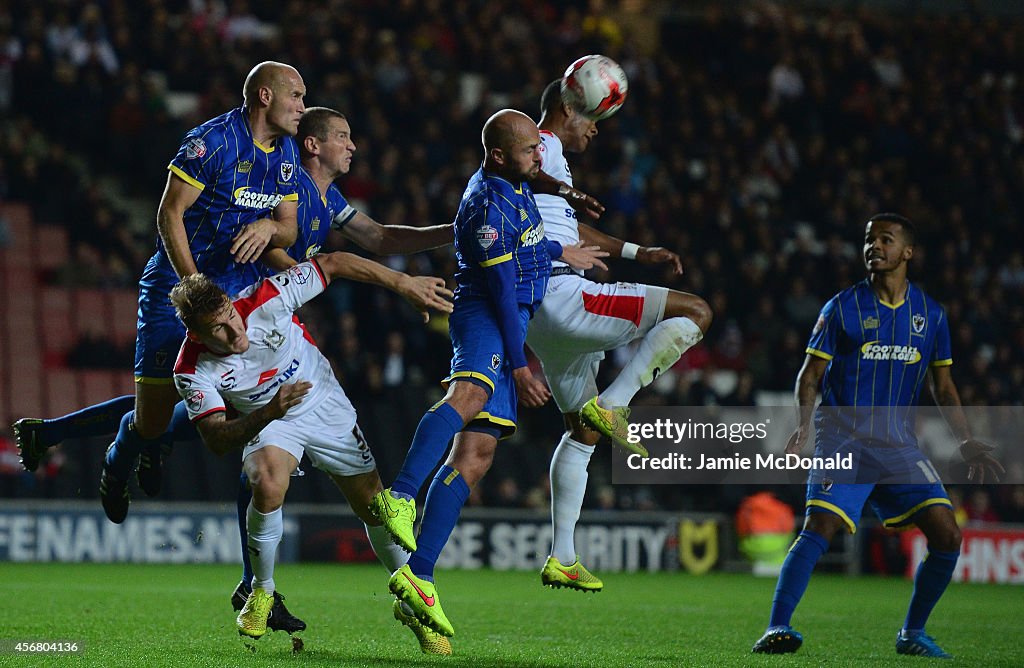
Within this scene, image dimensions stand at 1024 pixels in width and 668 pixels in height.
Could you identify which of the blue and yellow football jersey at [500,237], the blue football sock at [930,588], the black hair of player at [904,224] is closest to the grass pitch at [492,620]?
the blue football sock at [930,588]

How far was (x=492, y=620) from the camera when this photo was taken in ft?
28.6

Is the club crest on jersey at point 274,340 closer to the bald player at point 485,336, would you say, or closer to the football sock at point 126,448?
the bald player at point 485,336

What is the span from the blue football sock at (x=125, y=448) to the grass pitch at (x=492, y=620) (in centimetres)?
86

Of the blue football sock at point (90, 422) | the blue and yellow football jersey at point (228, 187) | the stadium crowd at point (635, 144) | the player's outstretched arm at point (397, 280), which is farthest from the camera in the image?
the stadium crowd at point (635, 144)

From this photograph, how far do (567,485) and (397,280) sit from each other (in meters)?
1.67

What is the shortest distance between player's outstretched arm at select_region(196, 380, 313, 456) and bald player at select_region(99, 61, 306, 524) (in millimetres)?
786

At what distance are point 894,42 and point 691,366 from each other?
9.23 meters

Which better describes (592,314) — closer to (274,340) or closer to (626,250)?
(626,250)

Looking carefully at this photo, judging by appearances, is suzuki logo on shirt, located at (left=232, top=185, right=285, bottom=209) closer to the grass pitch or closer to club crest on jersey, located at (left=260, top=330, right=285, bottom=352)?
club crest on jersey, located at (left=260, top=330, right=285, bottom=352)

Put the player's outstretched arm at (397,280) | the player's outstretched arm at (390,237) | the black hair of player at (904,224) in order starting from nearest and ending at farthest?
1. the player's outstretched arm at (397,280)
2. the black hair of player at (904,224)
3. the player's outstretched arm at (390,237)

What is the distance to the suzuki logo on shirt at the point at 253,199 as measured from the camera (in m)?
7.02

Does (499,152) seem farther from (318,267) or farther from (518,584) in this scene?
(518,584)

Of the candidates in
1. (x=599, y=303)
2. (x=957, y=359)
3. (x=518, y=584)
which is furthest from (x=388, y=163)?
(x=599, y=303)

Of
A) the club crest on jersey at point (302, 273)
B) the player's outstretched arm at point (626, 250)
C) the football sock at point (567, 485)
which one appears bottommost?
the football sock at point (567, 485)
